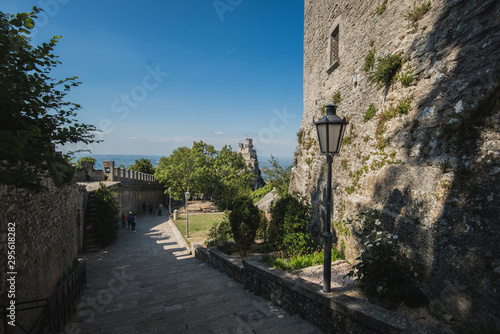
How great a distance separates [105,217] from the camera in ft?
44.6

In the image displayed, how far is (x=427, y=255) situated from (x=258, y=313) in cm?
305

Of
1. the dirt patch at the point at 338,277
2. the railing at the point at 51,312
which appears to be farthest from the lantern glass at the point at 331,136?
the railing at the point at 51,312

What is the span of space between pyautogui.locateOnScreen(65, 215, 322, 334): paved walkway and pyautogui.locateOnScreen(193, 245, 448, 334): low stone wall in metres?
0.19

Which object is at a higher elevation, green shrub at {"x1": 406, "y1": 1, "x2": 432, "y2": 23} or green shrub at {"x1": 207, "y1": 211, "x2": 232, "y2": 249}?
green shrub at {"x1": 406, "y1": 1, "x2": 432, "y2": 23}

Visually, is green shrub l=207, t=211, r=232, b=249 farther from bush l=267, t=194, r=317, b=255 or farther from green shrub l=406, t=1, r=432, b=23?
green shrub l=406, t=1, r=432, b=23

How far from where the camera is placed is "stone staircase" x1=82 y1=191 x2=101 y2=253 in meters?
13.0

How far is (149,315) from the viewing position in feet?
16.2

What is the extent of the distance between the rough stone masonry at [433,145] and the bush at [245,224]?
2.88 m

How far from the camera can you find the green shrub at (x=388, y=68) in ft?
17.3

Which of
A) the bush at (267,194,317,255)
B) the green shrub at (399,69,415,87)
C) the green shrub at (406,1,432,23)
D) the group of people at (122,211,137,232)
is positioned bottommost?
the group of people at (122,211,137,232)

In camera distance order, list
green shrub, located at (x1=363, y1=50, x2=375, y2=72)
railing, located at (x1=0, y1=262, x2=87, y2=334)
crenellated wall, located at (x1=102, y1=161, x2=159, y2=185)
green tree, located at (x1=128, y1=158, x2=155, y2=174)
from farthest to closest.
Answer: green tree, located at (x1=128, y1=158, x2=155, y2=174), crenellated wall, located at (x1=102, y1=161, x2=159, y2=185), green shrub, located at (x1=363, y1=50, x2=375, y2=72), railing, located at (x1=0, y1=262, x2=87, y2=334)

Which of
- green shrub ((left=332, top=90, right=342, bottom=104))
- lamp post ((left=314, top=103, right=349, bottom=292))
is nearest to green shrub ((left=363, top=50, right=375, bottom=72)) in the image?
green shrub ((left=332, top=90, right=342, bottom=104))

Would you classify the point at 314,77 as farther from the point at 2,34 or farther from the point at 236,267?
the point at 2,34

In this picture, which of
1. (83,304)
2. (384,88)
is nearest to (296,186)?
(384,88)
